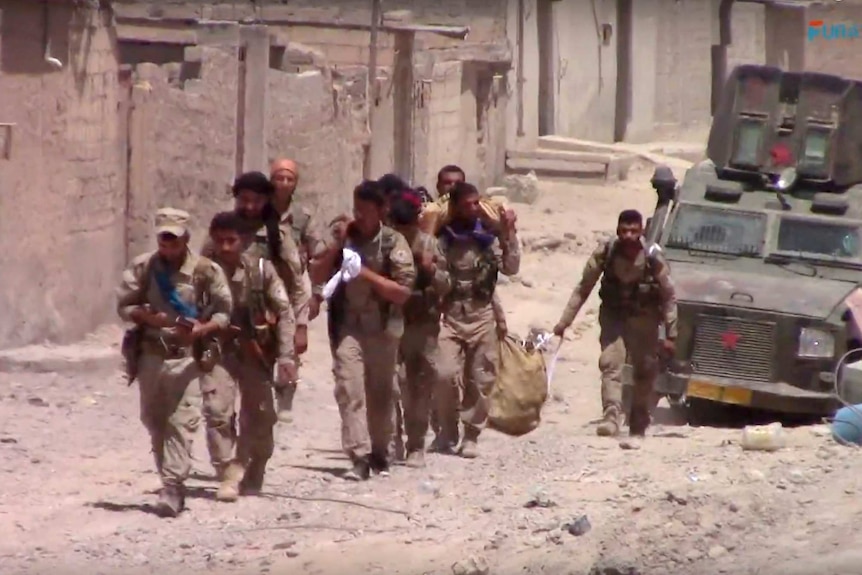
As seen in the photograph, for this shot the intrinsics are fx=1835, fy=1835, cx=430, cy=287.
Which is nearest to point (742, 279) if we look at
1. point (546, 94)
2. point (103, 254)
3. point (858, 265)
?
point (858, 265)

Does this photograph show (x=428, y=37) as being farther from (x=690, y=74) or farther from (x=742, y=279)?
(x=690, y=74)

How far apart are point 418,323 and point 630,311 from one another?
173cm

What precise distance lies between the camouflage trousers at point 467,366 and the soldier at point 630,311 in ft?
2.82

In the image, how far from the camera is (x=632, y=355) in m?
11.1

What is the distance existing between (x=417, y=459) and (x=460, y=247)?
47.1 inches

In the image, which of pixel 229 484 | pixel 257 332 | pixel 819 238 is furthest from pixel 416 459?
pixel 819 238

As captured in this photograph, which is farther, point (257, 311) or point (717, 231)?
point (717, 231)

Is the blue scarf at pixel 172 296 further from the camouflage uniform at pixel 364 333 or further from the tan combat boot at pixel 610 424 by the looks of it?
the tan combat boot at pixel 610 424

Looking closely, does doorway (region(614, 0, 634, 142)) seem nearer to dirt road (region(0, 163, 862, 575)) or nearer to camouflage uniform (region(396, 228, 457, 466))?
→ dirt road (region(0, 163, 862, 575))

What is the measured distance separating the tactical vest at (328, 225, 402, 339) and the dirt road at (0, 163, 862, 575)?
0.86 meters

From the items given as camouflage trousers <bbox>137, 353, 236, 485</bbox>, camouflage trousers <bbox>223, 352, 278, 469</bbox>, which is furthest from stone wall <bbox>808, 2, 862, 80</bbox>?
camouflage trousers <bbox>137, 353, 236, 485</bbox>

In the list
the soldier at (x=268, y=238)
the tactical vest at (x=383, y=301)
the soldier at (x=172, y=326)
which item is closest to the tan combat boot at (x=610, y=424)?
the tactical vest at (x=383, y=301)

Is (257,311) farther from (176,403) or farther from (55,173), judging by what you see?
(55,173)

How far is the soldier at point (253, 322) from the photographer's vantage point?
873 cm
